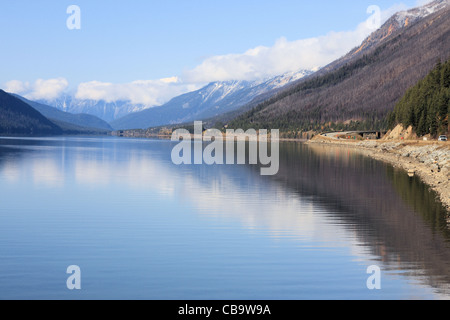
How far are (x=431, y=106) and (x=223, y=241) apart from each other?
376ft

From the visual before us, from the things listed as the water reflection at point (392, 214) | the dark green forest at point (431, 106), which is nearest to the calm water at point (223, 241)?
the water reflection at point (392, 214)

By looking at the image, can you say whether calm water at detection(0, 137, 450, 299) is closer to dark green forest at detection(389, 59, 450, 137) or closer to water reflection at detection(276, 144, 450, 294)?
water reflection at detection(276, 144, 450, 294)

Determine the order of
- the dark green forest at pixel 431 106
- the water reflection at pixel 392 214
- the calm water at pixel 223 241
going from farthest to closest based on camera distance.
Answer: the dark green forest at pixel 431 106
the water reflection at pixel 392 214
the calm water at pixel 223 241

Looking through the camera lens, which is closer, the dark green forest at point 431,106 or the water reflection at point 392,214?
the water reflection at point 392,214

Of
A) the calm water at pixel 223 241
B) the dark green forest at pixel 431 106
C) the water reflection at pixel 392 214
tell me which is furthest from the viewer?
the dark green forest at pixel 431 106

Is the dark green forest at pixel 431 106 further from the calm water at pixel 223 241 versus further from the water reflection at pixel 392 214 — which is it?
the calm water at pixel 223 241

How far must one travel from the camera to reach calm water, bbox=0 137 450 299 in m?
22.4

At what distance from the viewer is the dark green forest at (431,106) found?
126125 millimetres

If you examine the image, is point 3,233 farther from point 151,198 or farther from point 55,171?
point 55,171

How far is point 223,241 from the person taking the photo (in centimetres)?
3127

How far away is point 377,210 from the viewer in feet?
139

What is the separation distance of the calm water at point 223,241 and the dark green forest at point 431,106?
72987mm

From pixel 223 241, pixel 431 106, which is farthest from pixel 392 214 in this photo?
pixel 431 106

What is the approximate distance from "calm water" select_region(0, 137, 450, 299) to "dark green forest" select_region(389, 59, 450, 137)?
73.0 metres
